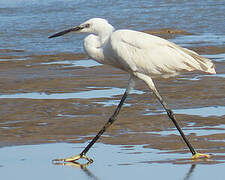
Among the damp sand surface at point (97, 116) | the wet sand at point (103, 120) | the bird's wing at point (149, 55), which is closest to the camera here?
the damp sand surface at point (97, 116)

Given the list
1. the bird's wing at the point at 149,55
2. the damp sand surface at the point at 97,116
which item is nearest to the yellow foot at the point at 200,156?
the damp sand surface at the point at 97,116

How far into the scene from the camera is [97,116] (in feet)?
31.9

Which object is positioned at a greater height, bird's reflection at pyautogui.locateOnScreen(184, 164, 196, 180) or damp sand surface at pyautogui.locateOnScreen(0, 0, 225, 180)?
bird's reflection at pyautogui.locateOnScreen(184, 164, 196, 180)

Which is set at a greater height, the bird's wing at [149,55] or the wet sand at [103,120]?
the bird's wing at [149,55]

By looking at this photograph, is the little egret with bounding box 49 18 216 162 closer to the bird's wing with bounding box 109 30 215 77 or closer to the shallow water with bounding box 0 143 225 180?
the bird's wing with bounding box 109 30 215 77

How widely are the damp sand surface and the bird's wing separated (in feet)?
2.73

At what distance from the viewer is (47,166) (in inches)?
284

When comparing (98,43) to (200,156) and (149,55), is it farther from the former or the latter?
(200,156)

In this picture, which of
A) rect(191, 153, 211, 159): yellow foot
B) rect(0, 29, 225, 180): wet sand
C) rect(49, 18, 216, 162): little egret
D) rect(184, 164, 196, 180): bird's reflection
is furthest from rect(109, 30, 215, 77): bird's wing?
rect(184, 164, 196, 180): bird's reflection

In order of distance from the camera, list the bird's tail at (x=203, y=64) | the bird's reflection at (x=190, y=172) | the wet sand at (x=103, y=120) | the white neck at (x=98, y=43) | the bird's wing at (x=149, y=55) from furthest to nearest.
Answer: the bird's tail at (x=203, y=64) < the white neck at (x=98, y=43) < the bird's wing at (x=149, y=55) < the wet sand at (x=103, y=120) < the bird's reflection at (x=190, y=172)

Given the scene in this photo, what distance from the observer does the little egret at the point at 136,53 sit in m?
7.57

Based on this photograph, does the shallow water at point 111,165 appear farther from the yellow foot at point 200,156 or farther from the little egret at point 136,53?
the little egret at point 136,53

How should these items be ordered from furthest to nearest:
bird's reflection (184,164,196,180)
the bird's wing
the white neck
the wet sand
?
the white neck → the bird's wing → the wet sand → bird's reflection (184,164,196,180)

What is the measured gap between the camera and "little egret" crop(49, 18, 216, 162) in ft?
24.8
